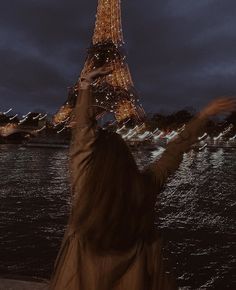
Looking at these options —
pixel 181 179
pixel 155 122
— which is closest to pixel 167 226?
pixel 181 179

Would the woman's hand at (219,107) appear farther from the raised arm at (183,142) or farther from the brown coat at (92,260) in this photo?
the brown coat at (92,260)

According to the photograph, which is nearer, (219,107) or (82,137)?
(82,137)

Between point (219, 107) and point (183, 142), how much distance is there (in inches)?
9.6

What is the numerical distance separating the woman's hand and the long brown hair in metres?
0.53

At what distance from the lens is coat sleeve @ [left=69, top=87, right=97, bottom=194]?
2.12 m

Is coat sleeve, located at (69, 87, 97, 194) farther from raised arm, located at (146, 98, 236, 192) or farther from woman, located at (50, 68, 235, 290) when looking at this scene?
raised arm, located at (146, 98, 236, 192)

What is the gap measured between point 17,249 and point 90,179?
14.6 ft

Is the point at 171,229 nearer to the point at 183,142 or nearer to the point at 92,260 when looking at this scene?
the point at 183,142

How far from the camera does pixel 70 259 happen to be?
88.7 inches

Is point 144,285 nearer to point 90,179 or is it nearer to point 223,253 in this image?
point 90,179

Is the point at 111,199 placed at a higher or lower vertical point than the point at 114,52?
lower

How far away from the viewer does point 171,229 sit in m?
7.82

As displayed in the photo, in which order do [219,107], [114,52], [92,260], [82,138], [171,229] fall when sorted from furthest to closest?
[114,52] < [171,229] < [219,107] < [92,260] < [82,138]

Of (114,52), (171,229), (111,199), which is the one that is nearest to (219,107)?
(111,199)
